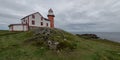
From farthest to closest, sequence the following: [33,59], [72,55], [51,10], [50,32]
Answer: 1. [51,10]
2. [50,32]
3. [72,55]
4. [33,59]

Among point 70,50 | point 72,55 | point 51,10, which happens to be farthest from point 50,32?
point 51,10

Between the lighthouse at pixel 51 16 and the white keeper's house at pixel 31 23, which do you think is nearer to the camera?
the white keeper's house at pixel 31 23

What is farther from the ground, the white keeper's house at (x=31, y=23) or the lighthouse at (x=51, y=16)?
the lighthouse at (x=51, y=16)

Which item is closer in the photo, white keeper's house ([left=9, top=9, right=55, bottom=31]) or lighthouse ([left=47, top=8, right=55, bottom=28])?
white keeper's house ([left=9, top=9, right=55, bottom=31])

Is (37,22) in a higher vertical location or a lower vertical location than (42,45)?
higher

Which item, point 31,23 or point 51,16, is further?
point 51,16

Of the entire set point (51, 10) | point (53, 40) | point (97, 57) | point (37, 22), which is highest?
point (51, 10)

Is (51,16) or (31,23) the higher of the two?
(51,16)

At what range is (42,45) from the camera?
22.9 meters

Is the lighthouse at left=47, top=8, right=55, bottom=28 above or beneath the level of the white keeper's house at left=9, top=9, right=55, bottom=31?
above

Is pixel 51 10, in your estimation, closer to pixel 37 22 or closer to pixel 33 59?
pixel 37 22

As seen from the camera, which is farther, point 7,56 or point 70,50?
point 70,50

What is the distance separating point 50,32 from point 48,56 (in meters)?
10.1

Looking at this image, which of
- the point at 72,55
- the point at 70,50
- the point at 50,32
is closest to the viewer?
the point at 72,55
